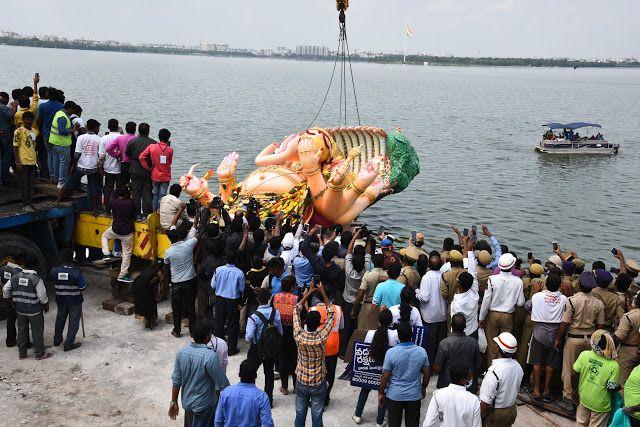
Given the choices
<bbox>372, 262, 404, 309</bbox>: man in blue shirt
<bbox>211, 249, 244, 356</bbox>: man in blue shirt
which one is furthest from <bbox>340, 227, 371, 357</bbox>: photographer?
<bbox>211, 249, 244, 356</bbox>: man in blue shirt

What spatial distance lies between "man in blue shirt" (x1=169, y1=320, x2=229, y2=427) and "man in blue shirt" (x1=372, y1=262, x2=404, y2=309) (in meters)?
2.28

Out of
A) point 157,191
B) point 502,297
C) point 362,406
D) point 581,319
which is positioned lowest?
point 362,406

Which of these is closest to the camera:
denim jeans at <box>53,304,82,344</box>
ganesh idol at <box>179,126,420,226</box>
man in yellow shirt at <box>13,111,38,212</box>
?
denim jeans at <box>53,304,82,344</box>

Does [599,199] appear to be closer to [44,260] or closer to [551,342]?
[551,342]

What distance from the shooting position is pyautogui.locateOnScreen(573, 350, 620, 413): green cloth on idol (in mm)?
6641

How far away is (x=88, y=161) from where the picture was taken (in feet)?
35.1

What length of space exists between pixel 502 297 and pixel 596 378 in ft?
5.23

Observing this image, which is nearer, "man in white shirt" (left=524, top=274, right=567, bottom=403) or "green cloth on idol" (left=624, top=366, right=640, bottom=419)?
"green cloth on idol" (left=624, top=366, right=640, bottom=419)

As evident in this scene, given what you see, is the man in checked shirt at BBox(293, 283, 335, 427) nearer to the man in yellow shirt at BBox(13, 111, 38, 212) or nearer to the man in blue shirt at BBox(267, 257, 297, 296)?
the man in blue shirt at BBox(267, 257, 297, 296)

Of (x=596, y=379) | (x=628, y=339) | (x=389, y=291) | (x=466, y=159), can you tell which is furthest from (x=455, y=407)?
(x=466, y=159)

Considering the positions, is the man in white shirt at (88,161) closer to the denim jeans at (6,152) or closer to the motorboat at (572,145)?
the denim jeans at (6,152)

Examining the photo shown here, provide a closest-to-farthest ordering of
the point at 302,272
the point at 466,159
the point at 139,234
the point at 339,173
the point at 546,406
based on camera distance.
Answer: the point at 546,406, the point at 302,272, the point at 139,234, the point at 339,173, the point at 466,159

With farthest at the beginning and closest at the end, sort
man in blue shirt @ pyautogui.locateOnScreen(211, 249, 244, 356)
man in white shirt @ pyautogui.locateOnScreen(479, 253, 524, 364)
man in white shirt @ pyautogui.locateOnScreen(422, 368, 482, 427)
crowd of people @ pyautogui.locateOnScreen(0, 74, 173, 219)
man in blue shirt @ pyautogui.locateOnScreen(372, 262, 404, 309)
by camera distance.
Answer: crowd of people @ pyautogui.locateOnScreen(0, 74, 173, 219) → man in blue shirt @ pyautogui.locateOnScreen(211, 249, 244, 356) → man in white shirt @ pyautogui.locateOnScreen(479, 253, 524, 364) → man in blue shirt @ pyautogui.locateOnScreen(372, 262, 404, 309) → man in white shirt @ pyautogui.locateOnScreen(422, 368, 482, 427)

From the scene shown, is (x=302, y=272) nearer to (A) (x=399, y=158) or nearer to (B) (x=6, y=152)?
(B) (x=6, y=152)
